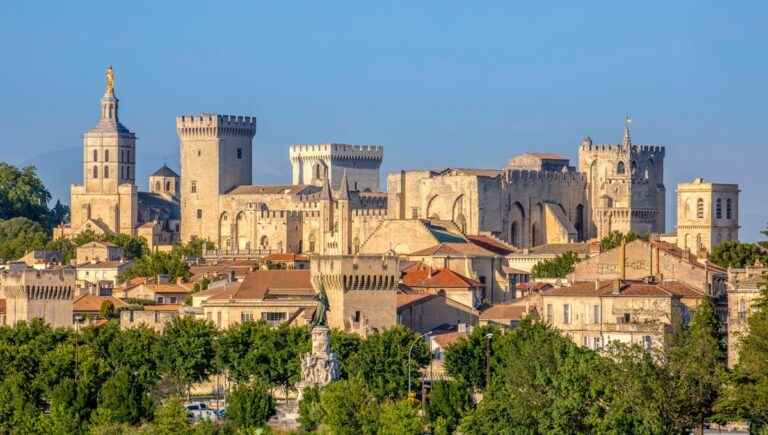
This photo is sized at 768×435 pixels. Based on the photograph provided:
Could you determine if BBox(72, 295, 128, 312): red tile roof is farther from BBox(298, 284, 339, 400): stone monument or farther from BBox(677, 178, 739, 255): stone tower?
BBox(677, 178, 739, 255): stone tower

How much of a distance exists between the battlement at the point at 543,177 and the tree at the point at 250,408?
259 feet

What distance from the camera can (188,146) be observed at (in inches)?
7224

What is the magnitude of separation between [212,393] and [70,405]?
13.4 m

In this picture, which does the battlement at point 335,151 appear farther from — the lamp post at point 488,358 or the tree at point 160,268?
the lamp post at point 488,358

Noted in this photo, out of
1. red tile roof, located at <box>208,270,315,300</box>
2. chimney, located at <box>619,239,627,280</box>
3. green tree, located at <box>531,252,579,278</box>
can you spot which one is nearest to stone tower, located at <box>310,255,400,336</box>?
red tile roof, located at <box>208,270,315,300</box>

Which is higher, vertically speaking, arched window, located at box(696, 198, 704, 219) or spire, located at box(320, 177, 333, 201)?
spire, located at box(320, 177, 333, 201)

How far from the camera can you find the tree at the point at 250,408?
83.9 m

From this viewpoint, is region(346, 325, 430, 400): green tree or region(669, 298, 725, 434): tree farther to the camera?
region(346, 325, 430, 400): green tree

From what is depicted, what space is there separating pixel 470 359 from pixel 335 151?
103m

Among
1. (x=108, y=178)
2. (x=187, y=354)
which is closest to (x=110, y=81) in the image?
(x=108, y=178)

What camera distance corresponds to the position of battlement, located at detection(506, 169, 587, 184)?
164m

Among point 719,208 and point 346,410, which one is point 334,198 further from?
point 346,410

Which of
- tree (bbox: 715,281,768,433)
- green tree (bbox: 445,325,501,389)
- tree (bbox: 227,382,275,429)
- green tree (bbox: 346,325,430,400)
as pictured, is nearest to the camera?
tree (bbox: 715,281,768,433)

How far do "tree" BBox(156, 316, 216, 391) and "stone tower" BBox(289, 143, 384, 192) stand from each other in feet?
305
